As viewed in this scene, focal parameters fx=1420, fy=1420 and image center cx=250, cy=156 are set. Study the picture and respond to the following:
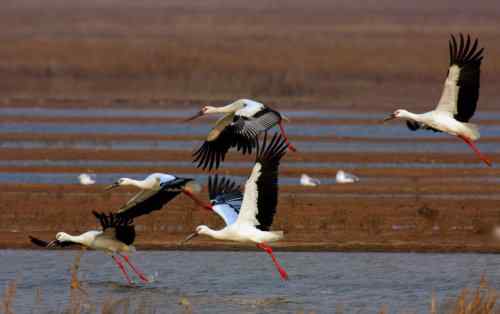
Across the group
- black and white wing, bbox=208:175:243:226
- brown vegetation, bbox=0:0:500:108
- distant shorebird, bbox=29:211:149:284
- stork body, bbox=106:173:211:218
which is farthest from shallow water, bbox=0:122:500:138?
black and white wing, bbox=208:175:243:226

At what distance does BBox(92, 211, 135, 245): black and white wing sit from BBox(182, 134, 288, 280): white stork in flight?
88 cm

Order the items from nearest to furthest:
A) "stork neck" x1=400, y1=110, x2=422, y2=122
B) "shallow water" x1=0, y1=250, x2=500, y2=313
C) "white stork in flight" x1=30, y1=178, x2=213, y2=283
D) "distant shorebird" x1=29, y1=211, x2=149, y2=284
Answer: "shallow water" x1=0, y1=250, x2=500, y2=313, "white stork in flight" x1=30, y1=178, x2=213, y2=283, "distant shorebird" x1=29, y1=211, x2=149, y2=284, "stork neck" x1=400, y1=110, x2=422, y2=122

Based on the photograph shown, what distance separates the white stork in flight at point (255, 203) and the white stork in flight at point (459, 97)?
1.85 metres

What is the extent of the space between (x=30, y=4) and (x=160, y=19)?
40.4ft

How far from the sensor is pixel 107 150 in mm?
26469

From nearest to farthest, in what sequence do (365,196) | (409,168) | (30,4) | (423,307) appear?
1. (423,307)
2. (365,196)
3. (409,168)
4. (30,4)

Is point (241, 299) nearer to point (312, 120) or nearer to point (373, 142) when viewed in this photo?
point (373, 142)

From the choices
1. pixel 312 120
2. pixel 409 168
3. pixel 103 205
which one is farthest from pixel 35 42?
pixel 103 205

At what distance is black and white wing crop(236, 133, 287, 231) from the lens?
12.7m

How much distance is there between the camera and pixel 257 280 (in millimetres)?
15242

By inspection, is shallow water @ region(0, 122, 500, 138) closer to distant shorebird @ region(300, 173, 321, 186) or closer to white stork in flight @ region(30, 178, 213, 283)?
distant shorebird @ region(300, 173, 321, 186)

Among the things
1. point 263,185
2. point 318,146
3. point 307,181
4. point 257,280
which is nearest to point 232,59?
point 318,146

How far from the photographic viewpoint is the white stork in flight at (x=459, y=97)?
13789 mm

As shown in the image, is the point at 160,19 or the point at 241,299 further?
the point at 160,19
